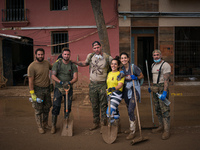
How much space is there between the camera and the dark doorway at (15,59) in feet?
43.2

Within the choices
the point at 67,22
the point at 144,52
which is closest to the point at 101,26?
the point at 67,22

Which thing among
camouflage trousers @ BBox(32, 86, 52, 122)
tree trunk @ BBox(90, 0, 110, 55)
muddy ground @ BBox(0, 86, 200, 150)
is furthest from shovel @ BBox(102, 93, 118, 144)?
tree trunk @ BBox(90, 0, 110, 55)

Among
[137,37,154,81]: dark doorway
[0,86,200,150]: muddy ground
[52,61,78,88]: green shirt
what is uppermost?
[137,37,154,81]: dark doorway

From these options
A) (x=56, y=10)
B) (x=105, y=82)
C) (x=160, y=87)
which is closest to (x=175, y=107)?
(x=160, y=87)

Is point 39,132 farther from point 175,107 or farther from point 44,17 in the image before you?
→ point 44,17

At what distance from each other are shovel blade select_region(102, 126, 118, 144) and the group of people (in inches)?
6.6

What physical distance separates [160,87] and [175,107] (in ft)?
10.1

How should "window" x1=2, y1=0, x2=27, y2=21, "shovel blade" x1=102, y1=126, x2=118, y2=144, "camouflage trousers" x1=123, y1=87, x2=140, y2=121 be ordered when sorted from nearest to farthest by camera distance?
"shovel blade" x1=102, y1=126, x2=118, y2=144
"camouflage trousers" x1=123, y1=87, x2=140, y2=121
"window" x1=2, y1=0, x2=27, y2=21

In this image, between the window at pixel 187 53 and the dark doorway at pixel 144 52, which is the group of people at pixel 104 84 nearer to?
the window at pixel 187 53

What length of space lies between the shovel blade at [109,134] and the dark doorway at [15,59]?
949cm

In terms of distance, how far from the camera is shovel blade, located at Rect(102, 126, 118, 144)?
4249 millimetres

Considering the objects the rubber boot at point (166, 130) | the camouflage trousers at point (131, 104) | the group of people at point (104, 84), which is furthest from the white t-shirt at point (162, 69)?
the rubber boot at point (166, 130)

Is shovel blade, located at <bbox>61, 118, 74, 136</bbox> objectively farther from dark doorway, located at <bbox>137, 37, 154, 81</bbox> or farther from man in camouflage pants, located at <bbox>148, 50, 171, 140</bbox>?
dark doorway, located at <bbox>137, 37, 154, 81</bbox>

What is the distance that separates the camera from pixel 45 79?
504 centimetres
